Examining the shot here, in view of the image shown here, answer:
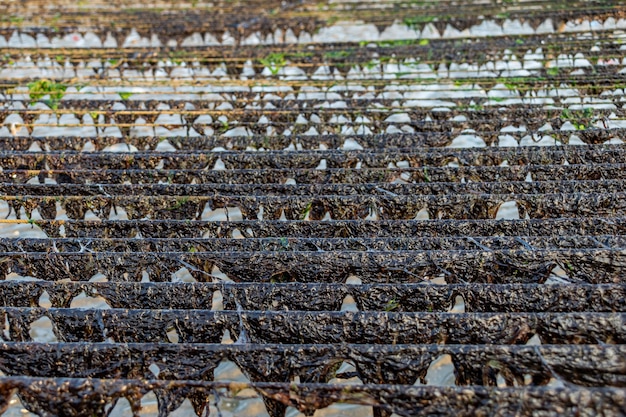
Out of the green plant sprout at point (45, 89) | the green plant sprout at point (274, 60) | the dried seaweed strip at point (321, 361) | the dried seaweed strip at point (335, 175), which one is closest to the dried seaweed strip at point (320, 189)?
the dried seaweed strip at point (335, 175)

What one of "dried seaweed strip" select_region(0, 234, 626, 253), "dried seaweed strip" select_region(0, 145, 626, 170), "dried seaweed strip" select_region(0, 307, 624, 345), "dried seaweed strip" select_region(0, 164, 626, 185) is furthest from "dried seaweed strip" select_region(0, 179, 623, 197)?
"dried seaweed strip" select_region(0, 307, 624, 345)

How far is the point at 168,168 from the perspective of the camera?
308 inches

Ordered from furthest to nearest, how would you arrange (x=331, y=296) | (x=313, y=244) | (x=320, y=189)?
1. (x=320, y=189)
2. (x=313, y=244)
3. (x=331, y=296)

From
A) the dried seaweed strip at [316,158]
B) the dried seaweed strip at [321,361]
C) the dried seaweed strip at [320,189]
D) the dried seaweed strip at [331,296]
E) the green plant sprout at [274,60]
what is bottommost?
the dried seaweed strip at [321,361]

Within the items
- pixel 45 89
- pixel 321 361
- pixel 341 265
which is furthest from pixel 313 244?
pixel 45 89

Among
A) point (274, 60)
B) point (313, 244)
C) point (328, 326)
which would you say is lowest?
point (328, 326)

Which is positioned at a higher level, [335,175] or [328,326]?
[335,175]

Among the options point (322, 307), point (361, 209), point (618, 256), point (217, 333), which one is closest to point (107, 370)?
point (217, 333)

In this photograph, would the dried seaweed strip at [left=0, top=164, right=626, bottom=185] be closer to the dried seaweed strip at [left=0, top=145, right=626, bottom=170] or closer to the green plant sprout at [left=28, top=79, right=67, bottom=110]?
the dried seaweed strip at [left=0, top=145, right=626, bottom=170]

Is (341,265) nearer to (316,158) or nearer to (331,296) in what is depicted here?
(331,296)

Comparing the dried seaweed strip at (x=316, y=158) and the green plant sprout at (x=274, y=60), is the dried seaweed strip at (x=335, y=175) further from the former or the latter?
the green plant sprout at (x=274, y=60)

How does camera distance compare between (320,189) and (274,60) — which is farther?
(274,60)

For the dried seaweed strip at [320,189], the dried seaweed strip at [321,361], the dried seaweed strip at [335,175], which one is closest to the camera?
the dried seaweed strip at [321,361]

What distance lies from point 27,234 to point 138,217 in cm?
253
